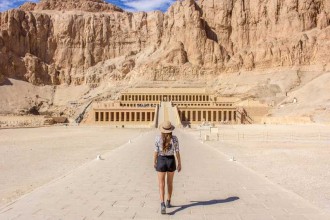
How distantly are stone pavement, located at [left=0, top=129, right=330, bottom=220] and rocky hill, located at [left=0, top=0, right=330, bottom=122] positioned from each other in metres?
73.8

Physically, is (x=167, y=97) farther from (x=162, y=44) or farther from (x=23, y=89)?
(x=23, y=89)

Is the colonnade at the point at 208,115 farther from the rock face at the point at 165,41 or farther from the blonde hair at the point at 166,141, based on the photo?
the blonde hair at the point at 166,141

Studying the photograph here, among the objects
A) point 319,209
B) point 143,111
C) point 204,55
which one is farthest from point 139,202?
point 204,55

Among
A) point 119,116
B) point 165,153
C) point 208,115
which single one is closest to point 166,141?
point 165,153

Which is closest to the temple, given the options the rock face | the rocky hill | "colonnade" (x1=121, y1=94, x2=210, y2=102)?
"colonnade" (x1=121, y1=94, x2=210, y2=102)

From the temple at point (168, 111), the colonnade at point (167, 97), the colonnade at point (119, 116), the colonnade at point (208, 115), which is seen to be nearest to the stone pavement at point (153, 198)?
the temple at point (168, 111)

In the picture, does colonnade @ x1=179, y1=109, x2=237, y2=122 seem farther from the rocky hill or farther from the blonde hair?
the blonde hair

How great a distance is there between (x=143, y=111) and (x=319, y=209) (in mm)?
71360

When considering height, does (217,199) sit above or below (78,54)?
below

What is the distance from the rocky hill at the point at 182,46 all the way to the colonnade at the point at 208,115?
40.2 ft

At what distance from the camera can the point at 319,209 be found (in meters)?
8.53

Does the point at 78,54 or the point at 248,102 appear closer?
the point at 248,102

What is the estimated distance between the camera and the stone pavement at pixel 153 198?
8117mm

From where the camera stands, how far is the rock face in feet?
366
